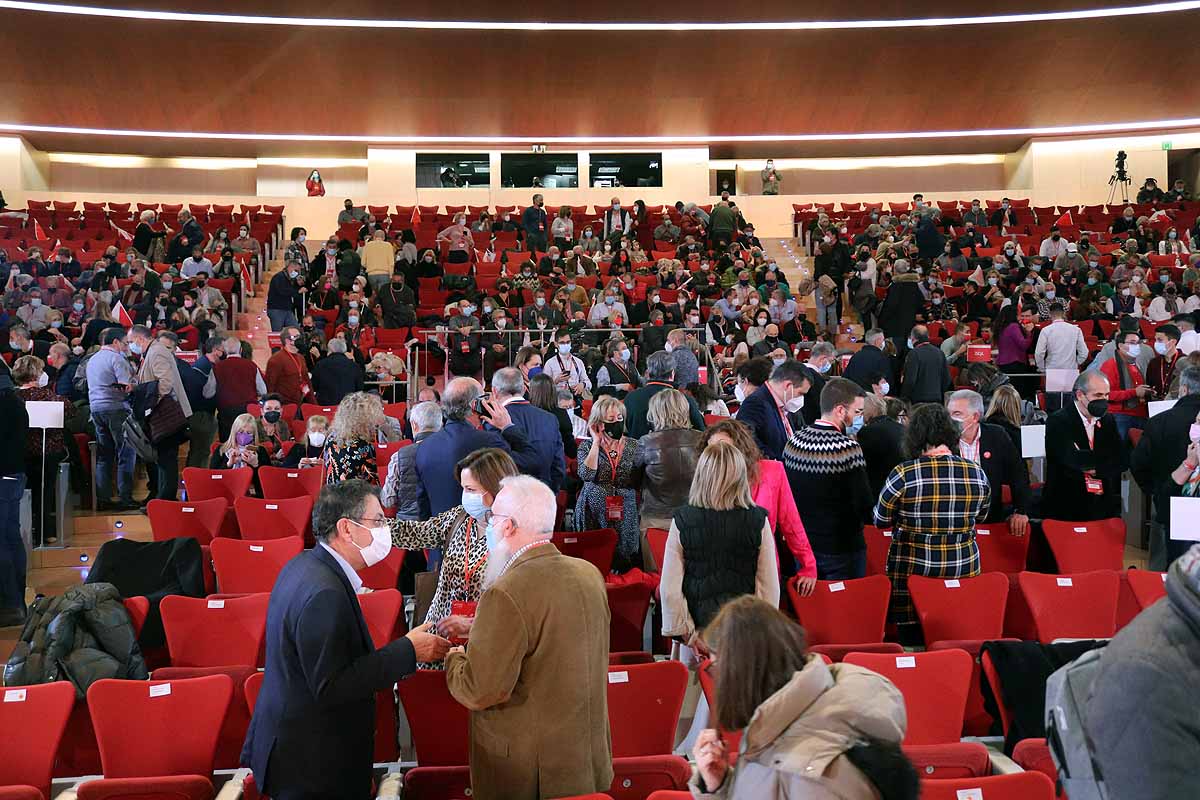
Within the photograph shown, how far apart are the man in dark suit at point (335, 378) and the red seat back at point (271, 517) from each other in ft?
13.2


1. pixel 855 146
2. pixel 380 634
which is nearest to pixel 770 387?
pixel 380 634

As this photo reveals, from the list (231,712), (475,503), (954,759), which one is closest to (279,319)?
(231,712)

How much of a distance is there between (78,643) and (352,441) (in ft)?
6.44

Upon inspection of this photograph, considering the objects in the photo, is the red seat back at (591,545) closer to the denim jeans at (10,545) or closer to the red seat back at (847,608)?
the red seat back at (847,608)

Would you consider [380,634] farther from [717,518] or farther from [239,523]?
[239,523]

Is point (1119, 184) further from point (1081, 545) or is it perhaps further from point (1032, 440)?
point (1081, 545)

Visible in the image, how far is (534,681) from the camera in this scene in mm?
2941

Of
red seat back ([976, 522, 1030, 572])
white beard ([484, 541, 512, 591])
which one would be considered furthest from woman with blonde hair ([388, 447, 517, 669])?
red seat back ([976, 522, 1030, 572])

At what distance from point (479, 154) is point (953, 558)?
2084cm

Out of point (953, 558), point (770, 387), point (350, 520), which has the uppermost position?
point (770, 387)

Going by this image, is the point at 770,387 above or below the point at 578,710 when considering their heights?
above

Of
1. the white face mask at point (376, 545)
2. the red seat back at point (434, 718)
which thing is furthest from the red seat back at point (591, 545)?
the white face mask at point (376, 545)

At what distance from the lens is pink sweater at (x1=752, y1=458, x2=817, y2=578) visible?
4.60 metres

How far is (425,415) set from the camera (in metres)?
6.10
